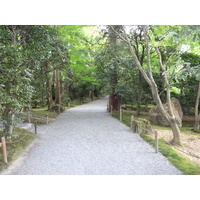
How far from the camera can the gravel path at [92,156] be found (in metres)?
3.76

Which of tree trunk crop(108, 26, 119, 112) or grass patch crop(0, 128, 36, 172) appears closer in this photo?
grass patch crop(0, 128, 36, 172)

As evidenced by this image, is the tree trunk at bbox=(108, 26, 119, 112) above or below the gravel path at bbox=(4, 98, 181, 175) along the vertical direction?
above

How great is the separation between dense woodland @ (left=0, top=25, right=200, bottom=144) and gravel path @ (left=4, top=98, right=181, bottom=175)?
123cm

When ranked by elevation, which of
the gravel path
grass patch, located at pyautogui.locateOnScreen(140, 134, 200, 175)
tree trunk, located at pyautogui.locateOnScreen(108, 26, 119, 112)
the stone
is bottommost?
the gravel path

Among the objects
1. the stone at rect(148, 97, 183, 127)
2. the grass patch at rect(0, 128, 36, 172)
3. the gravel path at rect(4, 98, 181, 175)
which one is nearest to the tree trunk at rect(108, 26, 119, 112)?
the stone at rect(148, 97, 183, 127)

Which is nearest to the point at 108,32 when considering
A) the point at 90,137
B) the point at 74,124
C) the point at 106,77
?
the point at 106,77

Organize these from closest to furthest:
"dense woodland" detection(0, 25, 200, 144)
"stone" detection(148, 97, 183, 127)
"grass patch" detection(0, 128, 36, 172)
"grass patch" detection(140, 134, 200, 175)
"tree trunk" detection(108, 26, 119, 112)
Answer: "grass patch" detection(140, 134, 200, 175) → "grass patch" detection(0, 128, 36, 172) → "dense woodland" detection(0, 25, 200, 144) → "stone" detection(148, 97, 183, 127) → "tree trunk" detection(108, 26, 119, 112)

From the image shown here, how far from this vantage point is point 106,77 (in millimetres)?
10445

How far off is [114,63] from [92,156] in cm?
597

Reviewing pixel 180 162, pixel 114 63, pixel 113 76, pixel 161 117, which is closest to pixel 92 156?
pixel 180 162

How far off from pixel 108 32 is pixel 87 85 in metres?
8.43

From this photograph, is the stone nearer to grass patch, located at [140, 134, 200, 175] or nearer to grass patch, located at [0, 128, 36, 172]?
grass patch, located at [140, 134, 200, 175]

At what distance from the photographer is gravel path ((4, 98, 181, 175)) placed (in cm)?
376

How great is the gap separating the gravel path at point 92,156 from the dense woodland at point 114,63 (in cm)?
123
